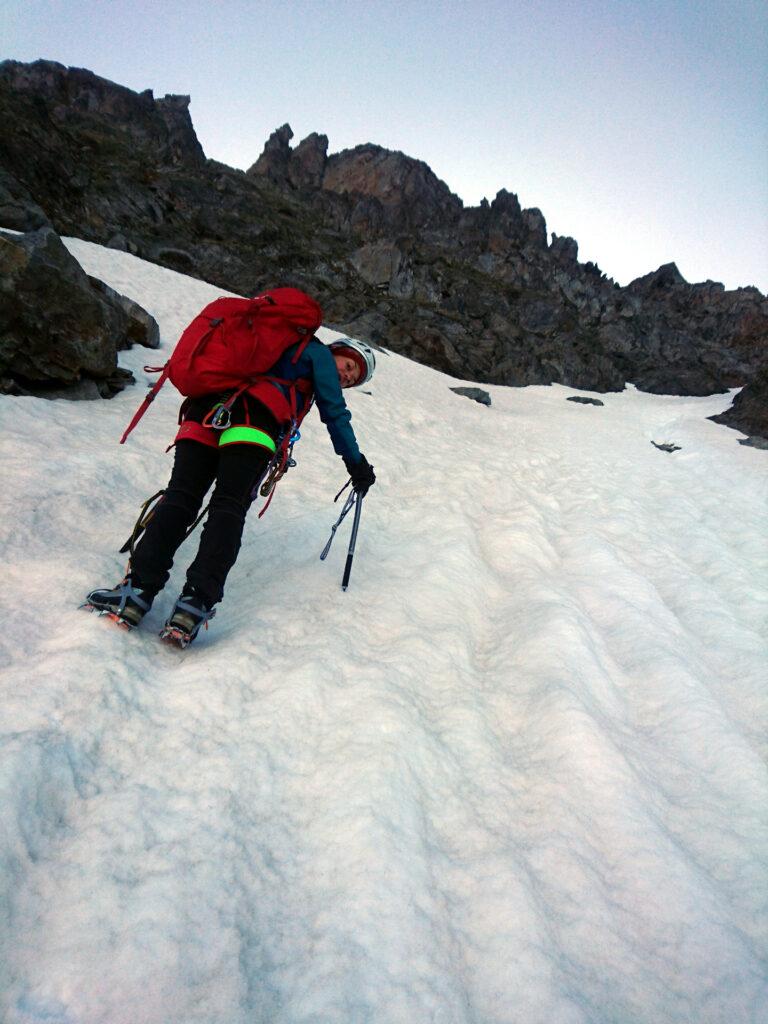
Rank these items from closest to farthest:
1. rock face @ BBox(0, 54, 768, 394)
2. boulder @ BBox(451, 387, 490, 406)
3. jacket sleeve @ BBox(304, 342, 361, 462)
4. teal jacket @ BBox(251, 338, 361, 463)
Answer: teal jacket @ BBox(251, 338, 361, 463), jacket sleeve @ BBox(304, 342, 361, 462), boulder @ BBox(451, 387, 490, 406), rock face @ BBox(0, 54, 768, 394)

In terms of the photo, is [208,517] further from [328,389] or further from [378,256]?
[378,256]

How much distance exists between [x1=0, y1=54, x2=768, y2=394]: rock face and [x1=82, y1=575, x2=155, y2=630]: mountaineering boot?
1379 cm

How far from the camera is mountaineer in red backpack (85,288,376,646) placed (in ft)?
10.4

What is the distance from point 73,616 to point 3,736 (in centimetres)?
110

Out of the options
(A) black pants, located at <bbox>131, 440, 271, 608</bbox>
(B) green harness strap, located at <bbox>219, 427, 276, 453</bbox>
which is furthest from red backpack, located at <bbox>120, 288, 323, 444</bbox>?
(A) black pants, located at <bbox>131, 440, 271, 608</bbox>

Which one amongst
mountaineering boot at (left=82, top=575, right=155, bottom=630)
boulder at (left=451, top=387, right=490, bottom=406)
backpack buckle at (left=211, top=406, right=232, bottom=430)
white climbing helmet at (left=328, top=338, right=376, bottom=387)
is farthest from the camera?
boulder at (left=451, top=387, right=490, bottom=406)

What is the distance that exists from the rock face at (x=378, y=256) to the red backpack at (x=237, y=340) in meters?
13.0

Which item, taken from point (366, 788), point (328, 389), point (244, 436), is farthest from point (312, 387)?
point (366, 788)

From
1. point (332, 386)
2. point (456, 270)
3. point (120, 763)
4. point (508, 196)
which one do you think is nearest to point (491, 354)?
point (456, 270)

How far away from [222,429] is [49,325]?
16.3 feet

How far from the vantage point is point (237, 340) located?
3449 mm

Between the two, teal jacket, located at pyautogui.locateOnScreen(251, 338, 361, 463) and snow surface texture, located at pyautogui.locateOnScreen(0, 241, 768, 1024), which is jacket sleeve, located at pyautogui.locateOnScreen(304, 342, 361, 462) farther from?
snow surface texture, located at pyautogui.locateOnScreen(0, 241, 768, 1024)

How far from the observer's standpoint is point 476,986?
1.81 meters

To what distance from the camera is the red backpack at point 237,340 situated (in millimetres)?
3389
